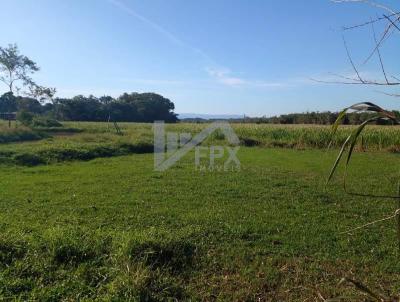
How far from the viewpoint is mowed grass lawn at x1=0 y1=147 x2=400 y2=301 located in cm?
346

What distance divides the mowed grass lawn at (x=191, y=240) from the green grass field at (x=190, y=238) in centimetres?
1

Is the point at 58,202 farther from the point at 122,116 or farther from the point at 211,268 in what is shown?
the point at 122,116

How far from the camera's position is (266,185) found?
9.14 meters

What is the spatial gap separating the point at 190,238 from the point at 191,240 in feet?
0.26

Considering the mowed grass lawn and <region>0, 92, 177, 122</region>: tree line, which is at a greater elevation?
<region>0, 92, 177, 122</region>: tree line

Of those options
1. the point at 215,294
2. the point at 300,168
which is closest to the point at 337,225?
the point at 215,294

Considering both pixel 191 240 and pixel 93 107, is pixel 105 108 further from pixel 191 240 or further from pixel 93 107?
pixel 191 240

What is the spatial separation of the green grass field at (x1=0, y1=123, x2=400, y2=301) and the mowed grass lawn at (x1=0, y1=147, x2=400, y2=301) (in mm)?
14

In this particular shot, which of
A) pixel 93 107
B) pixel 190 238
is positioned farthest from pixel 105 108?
pixel 190 238

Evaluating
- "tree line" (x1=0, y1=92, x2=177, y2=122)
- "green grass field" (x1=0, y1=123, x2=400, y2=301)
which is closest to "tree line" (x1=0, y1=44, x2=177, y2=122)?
"tree line" (x1=0, y1=92, x2=177, y2=122)

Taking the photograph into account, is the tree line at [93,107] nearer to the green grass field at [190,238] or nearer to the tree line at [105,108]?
the tree line at [105,108]

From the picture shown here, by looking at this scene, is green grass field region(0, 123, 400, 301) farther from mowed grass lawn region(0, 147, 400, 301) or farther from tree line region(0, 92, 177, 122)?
tree line region(0, 92, 177, 122)

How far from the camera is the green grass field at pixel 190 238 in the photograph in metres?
3.46

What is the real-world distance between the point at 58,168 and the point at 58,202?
17.4 ft
